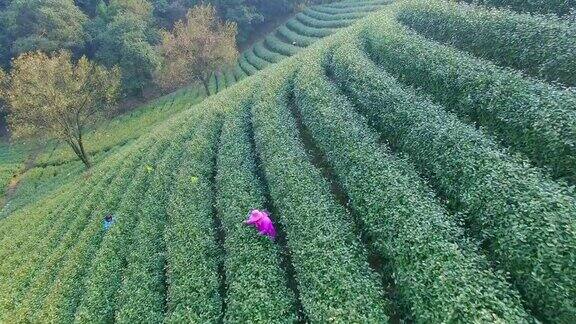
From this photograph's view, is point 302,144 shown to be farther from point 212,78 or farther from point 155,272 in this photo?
point 212,78

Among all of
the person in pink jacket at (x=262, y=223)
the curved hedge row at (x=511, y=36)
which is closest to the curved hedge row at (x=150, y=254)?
the person in pink jacket at (x=262, y=223)

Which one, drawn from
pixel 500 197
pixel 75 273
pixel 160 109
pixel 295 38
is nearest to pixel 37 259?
pixel 75 273

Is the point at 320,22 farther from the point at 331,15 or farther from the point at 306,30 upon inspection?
the point at 306,30

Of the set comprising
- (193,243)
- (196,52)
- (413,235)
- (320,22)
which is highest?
(196,52)

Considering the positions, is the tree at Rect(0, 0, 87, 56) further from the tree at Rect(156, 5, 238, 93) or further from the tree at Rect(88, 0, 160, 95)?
the tree at Rect(156, 5, 238, 93)

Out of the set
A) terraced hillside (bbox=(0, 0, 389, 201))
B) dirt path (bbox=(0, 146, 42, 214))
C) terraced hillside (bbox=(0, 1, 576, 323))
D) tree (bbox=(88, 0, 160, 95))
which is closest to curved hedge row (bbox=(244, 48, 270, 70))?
terraced hillside (bbox=(0, 0, 389, 201))

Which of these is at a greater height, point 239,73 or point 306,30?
point 306,30

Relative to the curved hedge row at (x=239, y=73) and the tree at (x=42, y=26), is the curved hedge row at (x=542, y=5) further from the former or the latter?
the tree at (x=42, y=26)
